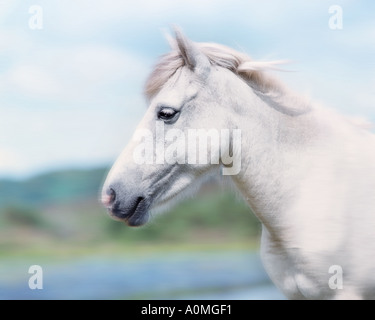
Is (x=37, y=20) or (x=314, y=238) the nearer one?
(x=314, y=238)

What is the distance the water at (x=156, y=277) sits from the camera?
1.80 meters

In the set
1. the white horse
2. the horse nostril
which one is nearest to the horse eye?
the white horse

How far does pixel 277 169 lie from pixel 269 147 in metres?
0.07

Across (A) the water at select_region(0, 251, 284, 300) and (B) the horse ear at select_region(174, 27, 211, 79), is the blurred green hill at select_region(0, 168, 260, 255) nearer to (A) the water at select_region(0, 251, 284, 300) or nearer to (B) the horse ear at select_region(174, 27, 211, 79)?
(A) the water at select_region(0, 251, 284, 300)

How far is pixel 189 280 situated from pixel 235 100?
0.69 m

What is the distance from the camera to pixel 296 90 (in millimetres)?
1652

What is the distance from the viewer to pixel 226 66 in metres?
1.58

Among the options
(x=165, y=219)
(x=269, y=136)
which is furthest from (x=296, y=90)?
(x=165, y=219)

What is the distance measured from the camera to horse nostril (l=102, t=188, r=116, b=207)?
153cm
